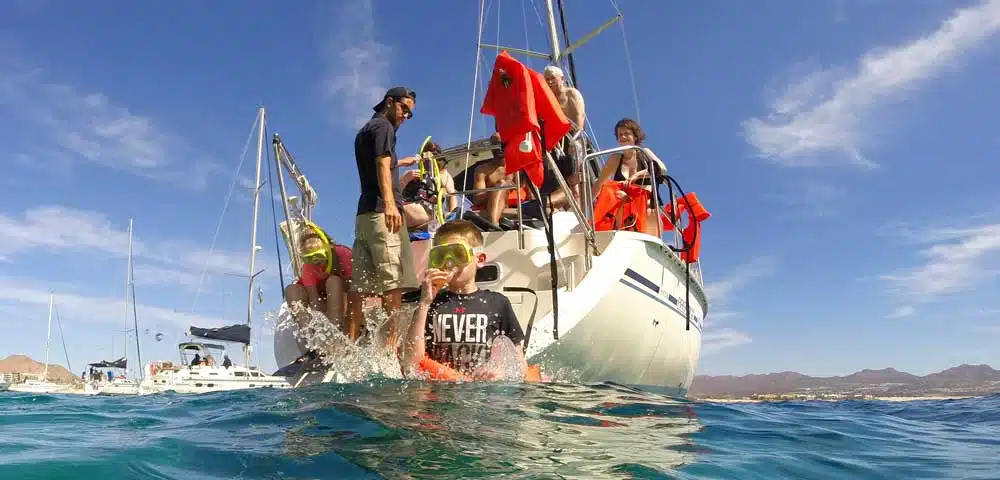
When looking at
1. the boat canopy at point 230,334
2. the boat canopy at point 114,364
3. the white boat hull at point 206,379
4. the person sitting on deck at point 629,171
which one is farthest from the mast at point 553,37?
the boat canopy at point 114,364

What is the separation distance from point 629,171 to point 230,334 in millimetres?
17244

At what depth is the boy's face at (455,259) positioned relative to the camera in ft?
13.2

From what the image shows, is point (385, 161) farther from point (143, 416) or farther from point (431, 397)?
point (143, 416)

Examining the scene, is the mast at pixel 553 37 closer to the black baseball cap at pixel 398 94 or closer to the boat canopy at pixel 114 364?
the black baseball cap at pixel 398 94

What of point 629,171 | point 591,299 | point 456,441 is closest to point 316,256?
point 591,299

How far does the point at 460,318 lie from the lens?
161 inches

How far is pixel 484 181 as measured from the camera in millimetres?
6562

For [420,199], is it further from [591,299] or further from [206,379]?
[206,379]

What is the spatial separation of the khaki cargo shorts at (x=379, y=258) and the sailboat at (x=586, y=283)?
1.79 ft

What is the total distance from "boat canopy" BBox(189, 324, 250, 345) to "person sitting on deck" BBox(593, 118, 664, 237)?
16.6 meters

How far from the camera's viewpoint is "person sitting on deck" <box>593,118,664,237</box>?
20.7 feet

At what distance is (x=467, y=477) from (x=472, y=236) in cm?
245

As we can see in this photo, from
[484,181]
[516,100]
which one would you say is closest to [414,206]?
[484,181]

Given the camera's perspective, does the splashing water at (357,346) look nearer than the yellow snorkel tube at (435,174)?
Yes
